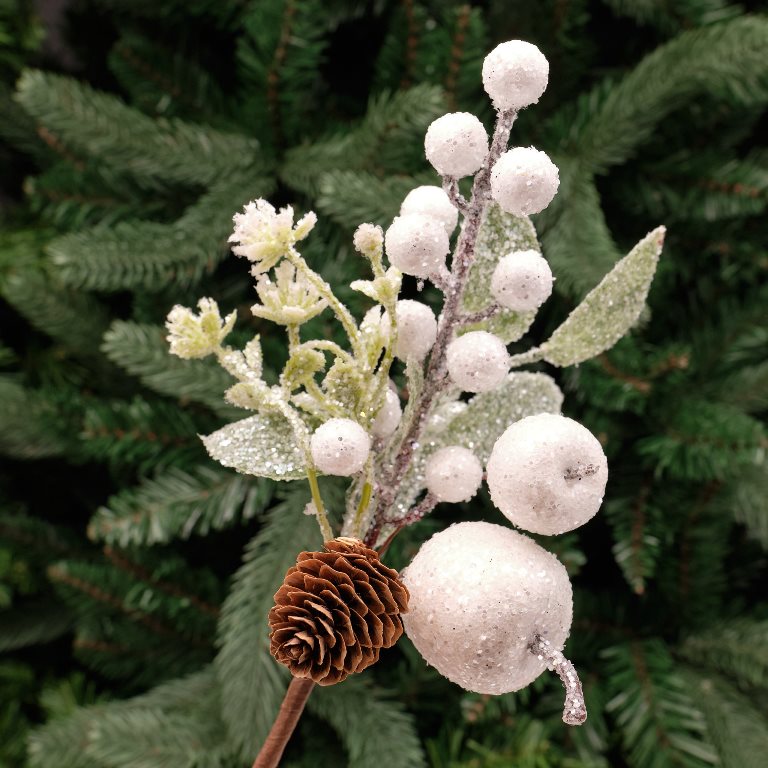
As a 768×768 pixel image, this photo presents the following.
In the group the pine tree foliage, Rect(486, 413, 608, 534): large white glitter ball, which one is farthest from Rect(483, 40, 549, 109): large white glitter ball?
the pine tree foliage

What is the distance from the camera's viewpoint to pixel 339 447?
0.27m

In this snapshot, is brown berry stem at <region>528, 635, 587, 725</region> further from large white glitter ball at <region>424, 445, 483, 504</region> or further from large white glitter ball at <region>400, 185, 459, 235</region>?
large white glitter ball at <region>400, 185, 459, 235</region>

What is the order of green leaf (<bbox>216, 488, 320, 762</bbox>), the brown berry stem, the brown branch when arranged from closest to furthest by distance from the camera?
the brown berry stem < green leaf (<bbox>216, 488, 320, 762</bbox>) < the brown branch

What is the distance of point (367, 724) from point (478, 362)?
1.13ft

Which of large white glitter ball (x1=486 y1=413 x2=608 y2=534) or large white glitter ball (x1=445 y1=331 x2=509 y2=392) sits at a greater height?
large white glitter ball (x1=445 y1=331 x2=509 y2=392)

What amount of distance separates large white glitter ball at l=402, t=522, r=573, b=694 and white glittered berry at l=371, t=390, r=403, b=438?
52mm

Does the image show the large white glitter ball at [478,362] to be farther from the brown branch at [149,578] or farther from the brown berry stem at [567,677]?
the brown branch at [149,578]

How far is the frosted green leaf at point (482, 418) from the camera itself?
0.33 meters

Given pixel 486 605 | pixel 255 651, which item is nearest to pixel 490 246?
pixel 486 605

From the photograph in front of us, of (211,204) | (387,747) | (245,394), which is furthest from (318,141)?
(387,747)

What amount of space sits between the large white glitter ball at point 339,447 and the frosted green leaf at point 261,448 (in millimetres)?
22

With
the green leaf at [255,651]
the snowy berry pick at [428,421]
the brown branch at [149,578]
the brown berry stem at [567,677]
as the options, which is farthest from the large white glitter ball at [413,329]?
the brown branch at [149,578]

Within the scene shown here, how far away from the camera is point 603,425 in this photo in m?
0.55

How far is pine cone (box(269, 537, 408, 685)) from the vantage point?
0.26m
